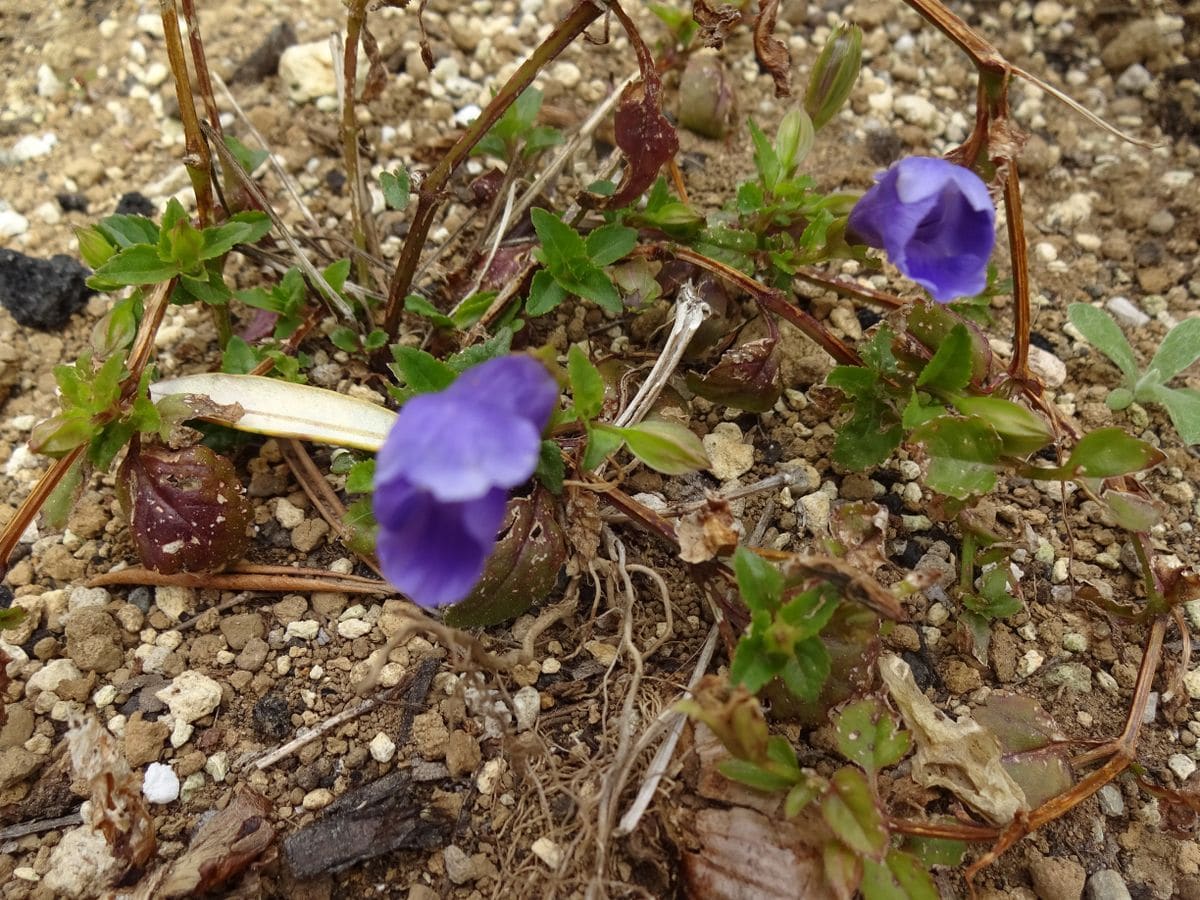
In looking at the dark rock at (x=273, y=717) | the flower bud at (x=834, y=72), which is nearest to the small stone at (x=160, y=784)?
the dark rock at (x=273, y=717)

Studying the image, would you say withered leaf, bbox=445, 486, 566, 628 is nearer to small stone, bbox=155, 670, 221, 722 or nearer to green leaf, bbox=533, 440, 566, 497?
green leaf, bbox=533, 440, 566, 497

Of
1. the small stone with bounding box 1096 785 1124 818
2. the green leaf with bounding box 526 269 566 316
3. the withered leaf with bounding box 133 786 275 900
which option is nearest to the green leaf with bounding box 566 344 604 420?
the green leaf with bounding box 526 269 566 316

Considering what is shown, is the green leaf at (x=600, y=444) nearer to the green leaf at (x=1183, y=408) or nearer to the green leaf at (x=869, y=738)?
the green leaf at (x=869, y=738)

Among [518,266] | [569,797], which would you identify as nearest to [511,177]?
[518,266]

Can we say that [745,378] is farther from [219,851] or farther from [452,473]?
[219,851]

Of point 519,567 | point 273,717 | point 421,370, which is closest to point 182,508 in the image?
point 273,717
